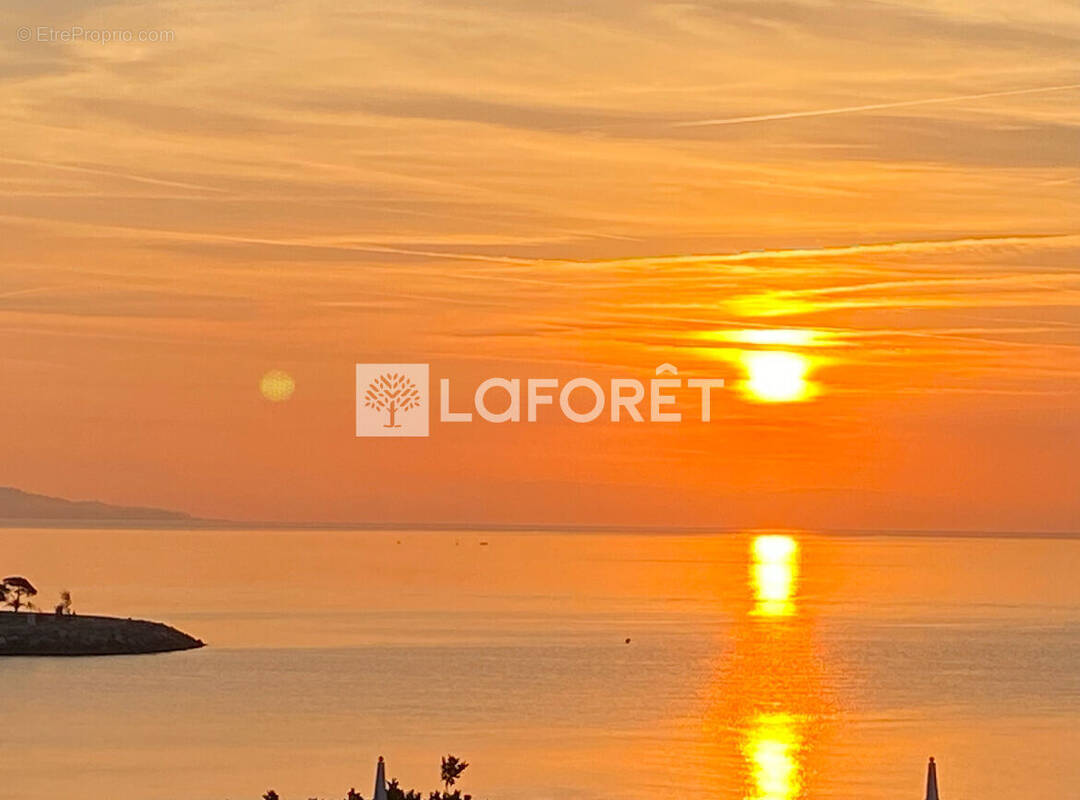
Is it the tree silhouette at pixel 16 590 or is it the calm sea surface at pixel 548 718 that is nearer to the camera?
the calm sea surface at pixel 548 718

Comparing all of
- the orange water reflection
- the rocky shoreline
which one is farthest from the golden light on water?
the rocky shoreline

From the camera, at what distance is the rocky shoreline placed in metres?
157

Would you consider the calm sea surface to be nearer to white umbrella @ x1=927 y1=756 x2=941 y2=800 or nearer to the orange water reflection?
the orange water reflection

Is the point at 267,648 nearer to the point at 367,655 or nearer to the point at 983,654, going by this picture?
the point at 367,655

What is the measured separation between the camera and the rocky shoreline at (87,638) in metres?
157

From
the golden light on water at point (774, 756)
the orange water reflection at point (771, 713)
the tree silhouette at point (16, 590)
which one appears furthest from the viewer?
the tree silhouette at point (16, 590)

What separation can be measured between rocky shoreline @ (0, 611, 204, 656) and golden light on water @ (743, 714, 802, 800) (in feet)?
197

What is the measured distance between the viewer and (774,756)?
9938 centimetres

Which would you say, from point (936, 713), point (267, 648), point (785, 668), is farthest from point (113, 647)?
point (936, 713)

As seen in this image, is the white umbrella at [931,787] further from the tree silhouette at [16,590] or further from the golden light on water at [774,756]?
the tree silhouette at [16,590]

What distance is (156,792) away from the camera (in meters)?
83.5

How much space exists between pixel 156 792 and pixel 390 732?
24.3m

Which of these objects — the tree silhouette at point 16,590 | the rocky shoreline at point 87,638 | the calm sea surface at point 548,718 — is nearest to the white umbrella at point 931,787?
the calm sea surface at point 548,718

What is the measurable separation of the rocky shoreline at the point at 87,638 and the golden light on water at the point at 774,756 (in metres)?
60.0
